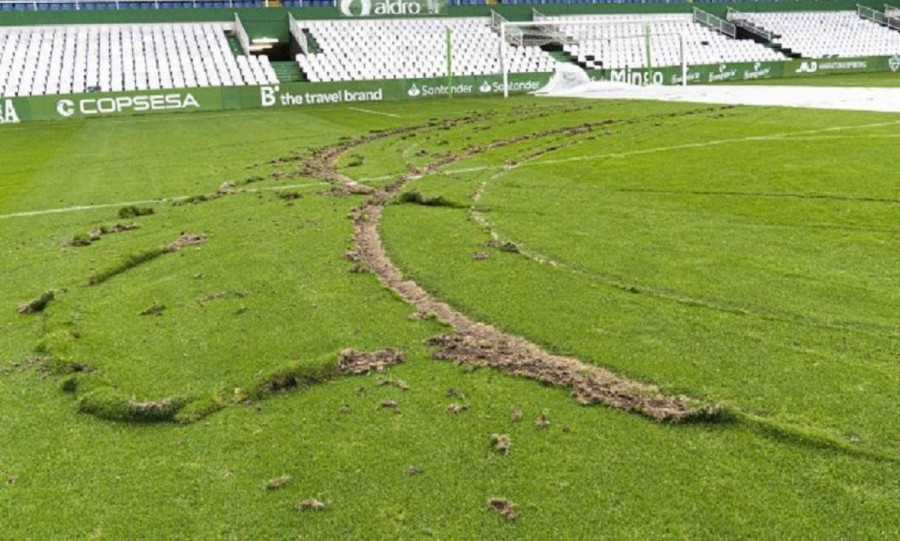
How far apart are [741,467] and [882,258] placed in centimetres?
446

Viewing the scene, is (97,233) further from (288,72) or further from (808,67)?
(808,67)

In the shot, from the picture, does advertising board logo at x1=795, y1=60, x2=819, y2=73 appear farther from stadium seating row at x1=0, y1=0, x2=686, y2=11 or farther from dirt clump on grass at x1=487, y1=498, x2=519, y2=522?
dirt clump on grass at x1=487, y1=498, x2=519, y2=522

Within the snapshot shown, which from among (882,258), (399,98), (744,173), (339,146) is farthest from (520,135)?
(399,98)

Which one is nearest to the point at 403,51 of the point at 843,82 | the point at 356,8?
the point at 356,8

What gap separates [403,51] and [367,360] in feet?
136

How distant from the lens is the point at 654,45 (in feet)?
161

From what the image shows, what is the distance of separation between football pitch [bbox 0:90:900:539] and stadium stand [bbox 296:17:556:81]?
31.5 metres

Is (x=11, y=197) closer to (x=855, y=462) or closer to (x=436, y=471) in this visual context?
(x=436, y=471)

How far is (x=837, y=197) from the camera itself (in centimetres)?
1043

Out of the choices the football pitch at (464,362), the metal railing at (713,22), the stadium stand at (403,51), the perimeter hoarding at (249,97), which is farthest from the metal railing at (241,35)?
the football pitch at (464,362)

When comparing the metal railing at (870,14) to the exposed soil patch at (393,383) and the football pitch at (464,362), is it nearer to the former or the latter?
the football pitch at (464,362)

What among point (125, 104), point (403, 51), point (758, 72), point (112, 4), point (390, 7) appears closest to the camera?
point (125, 104)

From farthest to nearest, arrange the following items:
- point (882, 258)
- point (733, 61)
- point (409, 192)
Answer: point (733, 61) < point (409, 192) < point (882, 258)

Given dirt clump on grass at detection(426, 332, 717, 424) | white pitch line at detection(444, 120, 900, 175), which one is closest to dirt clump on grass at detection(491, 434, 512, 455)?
dirt clump on grass at detection(426, 332, 717, 424)
